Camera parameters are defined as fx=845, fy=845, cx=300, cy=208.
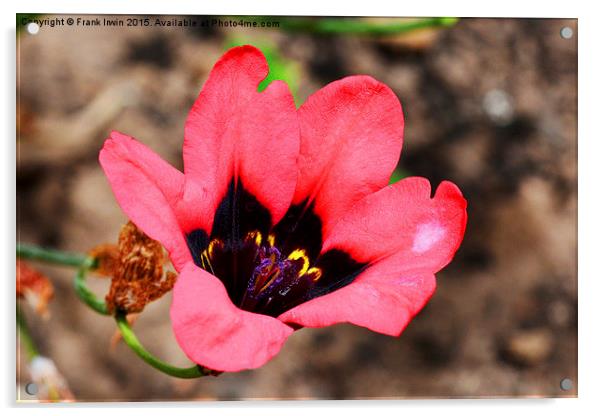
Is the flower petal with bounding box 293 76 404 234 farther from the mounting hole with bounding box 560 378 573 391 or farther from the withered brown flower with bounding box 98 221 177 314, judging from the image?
the mounting hole with bounding box 560 378 573 391

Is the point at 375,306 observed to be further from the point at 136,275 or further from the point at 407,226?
the point at 136,275

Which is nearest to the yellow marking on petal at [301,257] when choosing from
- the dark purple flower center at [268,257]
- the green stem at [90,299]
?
the dark purple flower center at [268,257]

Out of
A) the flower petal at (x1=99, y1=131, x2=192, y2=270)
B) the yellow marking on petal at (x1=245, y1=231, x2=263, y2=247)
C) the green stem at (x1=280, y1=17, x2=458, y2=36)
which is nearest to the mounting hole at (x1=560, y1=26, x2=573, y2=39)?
the green stem at (x1=280, y1=17, x2=458, y2=36)

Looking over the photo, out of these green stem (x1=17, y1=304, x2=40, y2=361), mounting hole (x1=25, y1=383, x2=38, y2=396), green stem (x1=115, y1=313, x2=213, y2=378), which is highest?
green stem (x1=115, y1=313, x2=213, y2=378)

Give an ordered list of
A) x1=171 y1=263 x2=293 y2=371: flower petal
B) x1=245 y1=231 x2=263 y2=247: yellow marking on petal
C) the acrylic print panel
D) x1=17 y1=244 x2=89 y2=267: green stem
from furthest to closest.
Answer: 1. the acrylic print panel
2. x1=17 y1=244 x2=89 y2=267: green stem
3. x1=245 y1=231 x2=263 y2=247: yellow marking on petal
4. x1=171 y1=263 x2=293 y2=371: flower petal

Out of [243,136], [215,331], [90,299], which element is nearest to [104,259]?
[90,299]

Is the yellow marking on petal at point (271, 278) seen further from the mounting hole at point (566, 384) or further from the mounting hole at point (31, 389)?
the mounting hole at point (566, 384)
